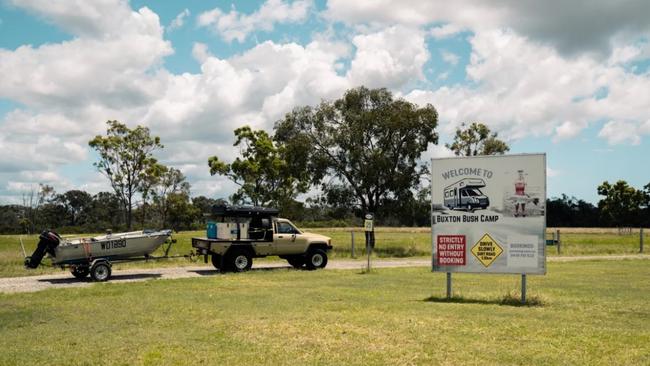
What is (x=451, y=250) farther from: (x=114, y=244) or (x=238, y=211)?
(x=114, y=244)

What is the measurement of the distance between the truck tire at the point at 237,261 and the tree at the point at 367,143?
1630 cm

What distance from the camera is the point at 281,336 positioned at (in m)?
8.86

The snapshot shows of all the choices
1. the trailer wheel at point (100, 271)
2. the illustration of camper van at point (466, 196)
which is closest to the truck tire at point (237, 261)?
the trailer wheel at point (100, 271)

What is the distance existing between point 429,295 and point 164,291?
644 cm

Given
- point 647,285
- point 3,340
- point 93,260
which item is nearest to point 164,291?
point 93,260

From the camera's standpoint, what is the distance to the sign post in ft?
43.8

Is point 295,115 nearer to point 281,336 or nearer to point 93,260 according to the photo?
point 93,260

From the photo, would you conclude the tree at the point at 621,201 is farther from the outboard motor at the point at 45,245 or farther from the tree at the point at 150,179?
the outboard motor at the point at 45,245

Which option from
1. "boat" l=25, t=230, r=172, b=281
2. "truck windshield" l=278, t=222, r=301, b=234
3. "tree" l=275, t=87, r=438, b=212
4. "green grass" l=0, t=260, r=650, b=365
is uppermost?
"tree" l=275, t=87, r=438, b=212

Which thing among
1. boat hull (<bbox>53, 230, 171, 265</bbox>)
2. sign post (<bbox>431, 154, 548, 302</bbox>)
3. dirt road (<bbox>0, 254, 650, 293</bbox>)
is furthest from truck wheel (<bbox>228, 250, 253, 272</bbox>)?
sign post (<bbox>431, 154, 548, 302</bbox>)

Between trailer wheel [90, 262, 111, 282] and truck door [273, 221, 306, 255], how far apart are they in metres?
6.17

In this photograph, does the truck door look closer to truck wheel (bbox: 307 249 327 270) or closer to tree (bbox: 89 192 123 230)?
truck wheel (bbox: 307 249 327 270)

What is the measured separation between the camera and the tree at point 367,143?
124 feet

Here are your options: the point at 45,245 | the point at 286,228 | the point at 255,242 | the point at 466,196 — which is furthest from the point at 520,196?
the point at 45,245
